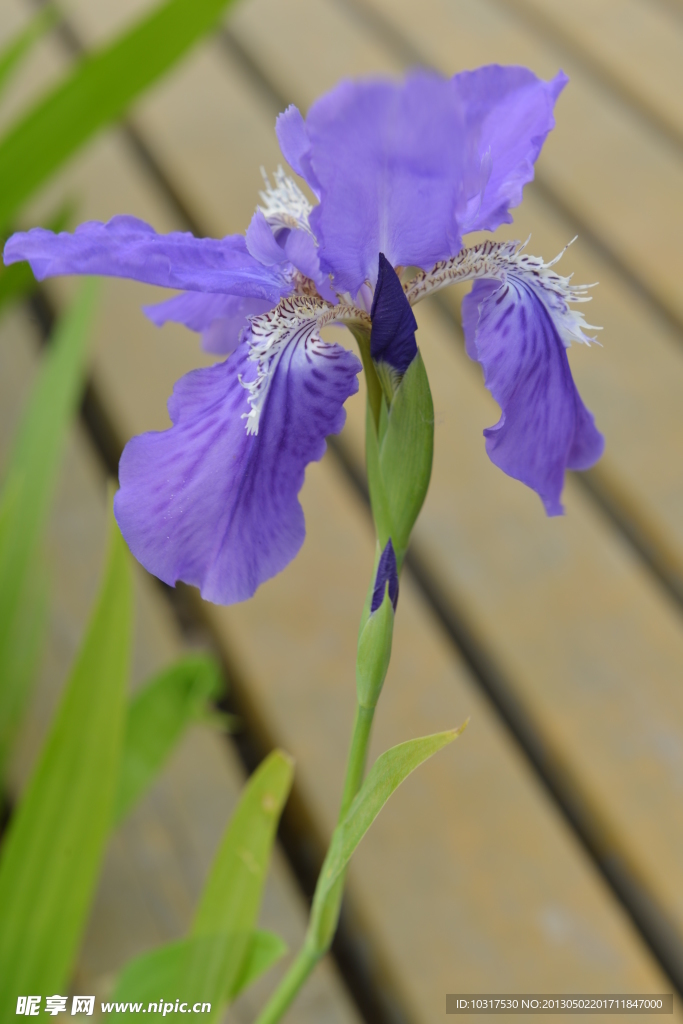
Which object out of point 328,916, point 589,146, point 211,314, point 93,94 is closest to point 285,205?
point 211,314

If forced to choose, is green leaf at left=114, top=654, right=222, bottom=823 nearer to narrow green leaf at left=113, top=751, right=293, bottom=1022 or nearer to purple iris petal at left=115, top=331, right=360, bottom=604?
narrow green leaf at left=113, top=751, right=293, bottom=1022

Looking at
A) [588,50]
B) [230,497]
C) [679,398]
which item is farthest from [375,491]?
[588,50]

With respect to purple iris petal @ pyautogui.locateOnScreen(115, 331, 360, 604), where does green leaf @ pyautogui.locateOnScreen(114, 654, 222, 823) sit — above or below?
below

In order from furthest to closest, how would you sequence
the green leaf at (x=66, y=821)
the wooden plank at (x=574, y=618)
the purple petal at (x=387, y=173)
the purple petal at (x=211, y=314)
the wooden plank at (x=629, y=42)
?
1. the wooden plank at (x=629, y=42)
2. the wooden plank at (x=574, y=618)
3. the green leaf at (x=66, y=821)
4. the purple petal at (x=211, y=314)
5. the purple petal at (x=387, y=173)

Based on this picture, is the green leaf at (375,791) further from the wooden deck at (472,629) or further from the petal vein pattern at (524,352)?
the wooden deck at (472,629)

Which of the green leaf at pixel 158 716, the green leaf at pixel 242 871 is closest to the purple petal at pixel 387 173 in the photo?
the green leaf at pixel 242 871

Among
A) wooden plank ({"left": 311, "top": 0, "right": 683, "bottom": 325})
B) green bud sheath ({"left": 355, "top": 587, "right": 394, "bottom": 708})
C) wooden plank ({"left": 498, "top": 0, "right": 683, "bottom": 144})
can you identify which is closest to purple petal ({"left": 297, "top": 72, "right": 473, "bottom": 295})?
green bud sheath ({"left": 355, "top": 587, "right": 394, "bottom": 708})
